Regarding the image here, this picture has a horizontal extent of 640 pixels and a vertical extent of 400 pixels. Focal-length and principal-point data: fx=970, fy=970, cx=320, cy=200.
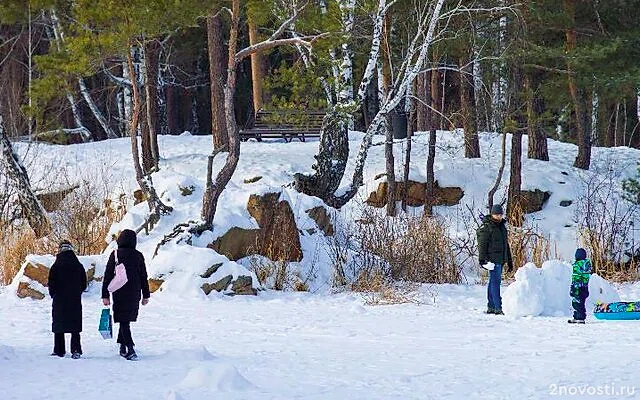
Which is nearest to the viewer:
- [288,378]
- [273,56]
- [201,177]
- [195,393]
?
[195,393]

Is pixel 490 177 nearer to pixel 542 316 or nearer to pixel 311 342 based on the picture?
pixel 542 316

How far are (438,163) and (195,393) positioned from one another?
19278 mm

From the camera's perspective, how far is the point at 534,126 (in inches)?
948

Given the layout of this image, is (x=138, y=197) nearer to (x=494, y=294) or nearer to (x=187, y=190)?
(x=187, y=190)

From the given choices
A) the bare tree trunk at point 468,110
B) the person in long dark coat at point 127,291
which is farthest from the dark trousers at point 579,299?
the bare tree trunk at point 468,110

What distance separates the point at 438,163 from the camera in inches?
1043

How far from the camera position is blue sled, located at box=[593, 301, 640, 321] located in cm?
1261

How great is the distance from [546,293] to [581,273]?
2.91ft

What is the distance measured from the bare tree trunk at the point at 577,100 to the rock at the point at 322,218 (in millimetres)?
7543

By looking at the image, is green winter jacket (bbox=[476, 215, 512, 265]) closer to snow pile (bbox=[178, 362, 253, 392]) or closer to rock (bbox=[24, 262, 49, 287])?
snow pile (bbox=[178, 362, 253, 392])

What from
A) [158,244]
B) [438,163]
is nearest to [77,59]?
[158,244]

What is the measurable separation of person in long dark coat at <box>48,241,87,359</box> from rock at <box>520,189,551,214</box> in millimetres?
16880

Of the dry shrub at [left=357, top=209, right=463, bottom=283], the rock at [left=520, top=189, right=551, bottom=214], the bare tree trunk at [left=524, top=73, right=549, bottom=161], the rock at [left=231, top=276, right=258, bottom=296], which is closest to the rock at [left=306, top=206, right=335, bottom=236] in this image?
the dry shrub at [left=357, top=209, right=463, bottom=283]

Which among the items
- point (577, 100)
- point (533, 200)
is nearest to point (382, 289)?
point (533, 200)
